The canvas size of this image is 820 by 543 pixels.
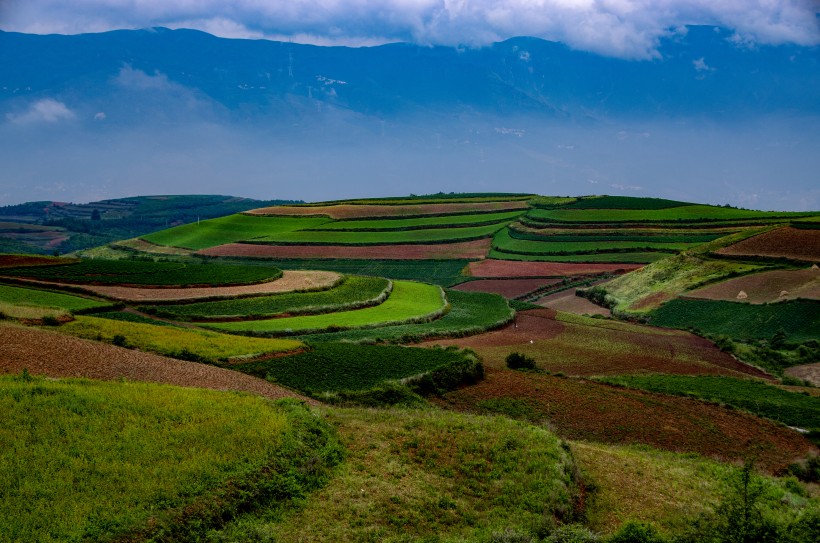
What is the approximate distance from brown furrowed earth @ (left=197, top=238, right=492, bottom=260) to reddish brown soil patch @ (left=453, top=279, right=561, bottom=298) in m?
15.6

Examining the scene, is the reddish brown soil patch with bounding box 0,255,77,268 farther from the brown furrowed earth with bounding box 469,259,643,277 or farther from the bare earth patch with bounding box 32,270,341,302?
the brown furrowed earth with bounding box 469,259,643,277

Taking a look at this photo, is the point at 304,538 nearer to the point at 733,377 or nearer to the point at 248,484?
the point at 248,484

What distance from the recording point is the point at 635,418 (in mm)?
29219

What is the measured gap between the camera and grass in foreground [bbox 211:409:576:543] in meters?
15.6

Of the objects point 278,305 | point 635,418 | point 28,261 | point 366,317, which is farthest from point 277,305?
point 635,418

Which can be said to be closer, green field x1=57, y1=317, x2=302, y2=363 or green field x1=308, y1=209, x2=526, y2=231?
green field x1=57, y1=317, x2=302, y2=363

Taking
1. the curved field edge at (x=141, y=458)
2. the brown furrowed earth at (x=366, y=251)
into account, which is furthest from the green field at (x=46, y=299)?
the brown furrowed earth at (x=366, y=251)

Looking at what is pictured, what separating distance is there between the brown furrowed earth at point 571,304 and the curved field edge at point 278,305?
19334 millimetres

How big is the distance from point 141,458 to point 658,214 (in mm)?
110263

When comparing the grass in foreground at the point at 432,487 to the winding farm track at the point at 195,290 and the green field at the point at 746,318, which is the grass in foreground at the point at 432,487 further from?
the green field at the point at 746,318

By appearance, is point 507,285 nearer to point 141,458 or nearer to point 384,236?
point 384,236

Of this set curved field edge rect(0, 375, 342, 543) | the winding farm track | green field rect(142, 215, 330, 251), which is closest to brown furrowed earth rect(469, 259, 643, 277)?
the winding farm track

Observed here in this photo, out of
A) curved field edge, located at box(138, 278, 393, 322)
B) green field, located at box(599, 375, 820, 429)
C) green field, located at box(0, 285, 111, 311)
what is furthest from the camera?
curved field edge, located at box(138, 278, 393, 322)

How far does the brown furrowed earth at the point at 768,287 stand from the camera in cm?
5709
